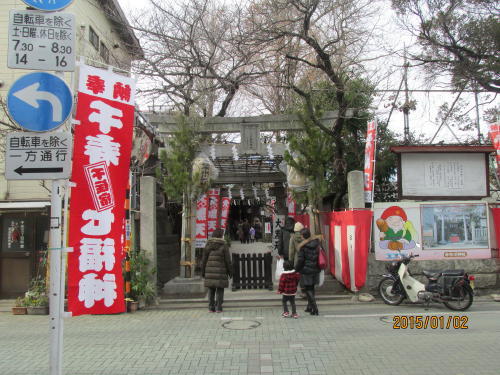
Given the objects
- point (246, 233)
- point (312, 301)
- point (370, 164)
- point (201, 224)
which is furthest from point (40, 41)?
point (246, 233)

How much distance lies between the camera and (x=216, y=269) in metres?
8.75

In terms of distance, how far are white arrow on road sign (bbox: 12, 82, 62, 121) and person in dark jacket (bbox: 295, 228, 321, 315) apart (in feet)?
18.4

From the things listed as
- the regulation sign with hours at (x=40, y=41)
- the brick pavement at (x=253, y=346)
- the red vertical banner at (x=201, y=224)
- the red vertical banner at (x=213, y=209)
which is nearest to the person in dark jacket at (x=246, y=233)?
the red vertical banner at (x=213, y=209)

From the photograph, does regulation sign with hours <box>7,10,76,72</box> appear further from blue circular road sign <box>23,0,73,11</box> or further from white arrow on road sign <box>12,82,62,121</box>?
white arrow on road sign <box>12,82,62,121</box>

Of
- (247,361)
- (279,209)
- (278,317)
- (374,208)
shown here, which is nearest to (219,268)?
(278,317)

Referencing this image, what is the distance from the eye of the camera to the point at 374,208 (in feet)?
33.4

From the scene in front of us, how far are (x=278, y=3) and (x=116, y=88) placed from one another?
17.1ft

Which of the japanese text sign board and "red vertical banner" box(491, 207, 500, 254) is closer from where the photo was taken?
the japanese text sign board

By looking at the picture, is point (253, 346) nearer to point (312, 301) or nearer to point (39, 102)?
point (312, 301)

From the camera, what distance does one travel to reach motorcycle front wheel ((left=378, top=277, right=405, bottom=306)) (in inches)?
355

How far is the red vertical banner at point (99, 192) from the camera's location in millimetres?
8023

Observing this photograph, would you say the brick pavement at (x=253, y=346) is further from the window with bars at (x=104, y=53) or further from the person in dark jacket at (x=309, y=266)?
the window with bars at (x=104, y=53)

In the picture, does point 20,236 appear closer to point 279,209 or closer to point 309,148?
point 309,148

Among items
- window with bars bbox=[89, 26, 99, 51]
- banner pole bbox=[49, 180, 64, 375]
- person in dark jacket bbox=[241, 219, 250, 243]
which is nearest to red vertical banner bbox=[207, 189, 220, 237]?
window with bars bbox=[89, 26, 99, 51]
